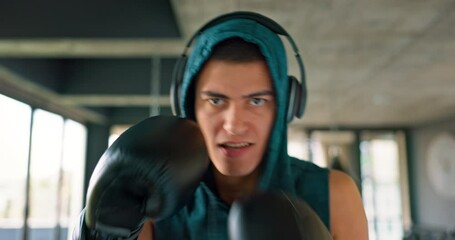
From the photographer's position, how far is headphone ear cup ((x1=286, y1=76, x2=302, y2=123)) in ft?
2.96

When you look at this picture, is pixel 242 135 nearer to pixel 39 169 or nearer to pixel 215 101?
pixel 215 101

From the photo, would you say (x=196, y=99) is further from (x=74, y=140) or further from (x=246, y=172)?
(x=74, y=140)

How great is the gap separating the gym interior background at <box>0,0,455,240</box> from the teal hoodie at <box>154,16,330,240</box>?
188mm

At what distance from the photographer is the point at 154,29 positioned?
3.44 m

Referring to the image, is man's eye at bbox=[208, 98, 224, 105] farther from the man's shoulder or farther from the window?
the window

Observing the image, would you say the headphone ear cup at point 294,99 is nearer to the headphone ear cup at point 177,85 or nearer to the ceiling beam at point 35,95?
the headphone ear cup at point 177,85

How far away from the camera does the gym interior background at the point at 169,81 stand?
11.1 ft

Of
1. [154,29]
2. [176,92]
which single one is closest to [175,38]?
[154,29]

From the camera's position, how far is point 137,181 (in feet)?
2.15

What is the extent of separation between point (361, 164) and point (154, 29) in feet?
23.0

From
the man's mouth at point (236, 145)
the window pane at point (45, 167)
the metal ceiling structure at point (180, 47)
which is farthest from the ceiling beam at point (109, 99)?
the man's mouth at point (236, 145)

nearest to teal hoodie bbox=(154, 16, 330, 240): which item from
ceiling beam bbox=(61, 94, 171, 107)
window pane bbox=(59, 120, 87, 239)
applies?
ceiling beam bbox=(61, 94, 171, 107)

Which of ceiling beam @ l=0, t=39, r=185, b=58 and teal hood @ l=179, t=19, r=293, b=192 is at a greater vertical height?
ceiling beam @ l=0, t=39, r=185, b=58

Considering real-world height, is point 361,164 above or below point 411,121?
below
